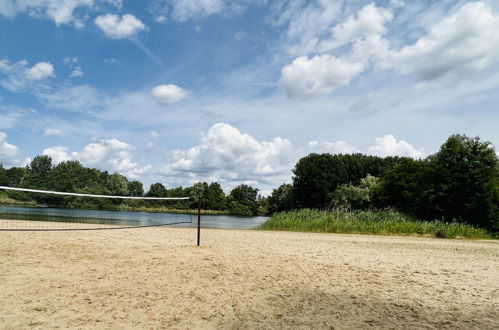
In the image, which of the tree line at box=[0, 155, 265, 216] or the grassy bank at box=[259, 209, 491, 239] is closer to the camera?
the grassy bank at box=[259, 209, 491, 239]

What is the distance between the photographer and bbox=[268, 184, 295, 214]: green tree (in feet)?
247

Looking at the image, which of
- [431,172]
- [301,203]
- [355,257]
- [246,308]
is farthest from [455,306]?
[301,203]

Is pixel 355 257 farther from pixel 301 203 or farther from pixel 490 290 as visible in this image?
pixel 301 203

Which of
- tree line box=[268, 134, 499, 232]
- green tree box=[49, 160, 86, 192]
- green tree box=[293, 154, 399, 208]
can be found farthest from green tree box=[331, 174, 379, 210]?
green tree box=[49, 160, 86, 192]

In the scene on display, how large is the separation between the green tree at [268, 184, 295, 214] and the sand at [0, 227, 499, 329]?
64867 mm

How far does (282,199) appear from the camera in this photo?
8131 cm

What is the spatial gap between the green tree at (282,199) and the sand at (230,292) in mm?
64867

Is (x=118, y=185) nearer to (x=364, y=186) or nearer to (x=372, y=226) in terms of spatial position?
(x=364, y=186)

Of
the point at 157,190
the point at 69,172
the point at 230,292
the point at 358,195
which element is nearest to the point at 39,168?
the point at 69,172

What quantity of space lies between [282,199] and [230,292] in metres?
76.0

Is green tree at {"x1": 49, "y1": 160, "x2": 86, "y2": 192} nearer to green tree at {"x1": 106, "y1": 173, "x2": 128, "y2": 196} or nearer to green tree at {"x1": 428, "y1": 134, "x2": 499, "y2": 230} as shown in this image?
green tree at {"x1": 106, "y1": 173, "x2": 128, "y2": 196}

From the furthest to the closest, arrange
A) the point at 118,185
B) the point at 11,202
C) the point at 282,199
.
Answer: the point at 118,185 → the point at 282,199 → the point at 11,202

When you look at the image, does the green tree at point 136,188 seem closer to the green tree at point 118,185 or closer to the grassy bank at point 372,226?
the green tree at point 118,185

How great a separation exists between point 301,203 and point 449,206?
39.3 metres
